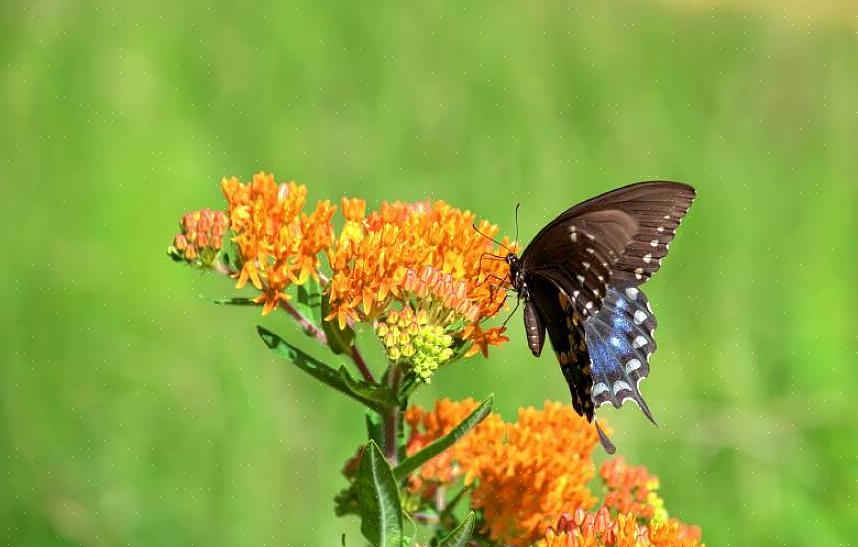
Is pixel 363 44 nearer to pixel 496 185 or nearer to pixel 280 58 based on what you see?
pixel 280 58

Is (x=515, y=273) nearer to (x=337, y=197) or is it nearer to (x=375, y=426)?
(x=375, y=426)

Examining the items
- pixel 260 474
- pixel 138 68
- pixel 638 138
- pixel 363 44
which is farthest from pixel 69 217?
pixel 638 138

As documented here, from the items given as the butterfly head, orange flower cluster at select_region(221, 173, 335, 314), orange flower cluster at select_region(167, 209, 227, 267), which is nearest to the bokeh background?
Result: orange flower cluster at select_region(167, 209, 227, 267)

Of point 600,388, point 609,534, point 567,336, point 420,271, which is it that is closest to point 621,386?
point 600,388

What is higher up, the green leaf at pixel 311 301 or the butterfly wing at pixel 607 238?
the butterfly wing at pixel 607 238

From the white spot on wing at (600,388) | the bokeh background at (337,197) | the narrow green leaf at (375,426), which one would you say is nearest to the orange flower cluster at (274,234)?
the narrow green leaf at (375,426)

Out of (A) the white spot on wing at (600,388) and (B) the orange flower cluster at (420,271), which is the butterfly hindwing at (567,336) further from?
(B) the orange flower cluster at (420,271)
